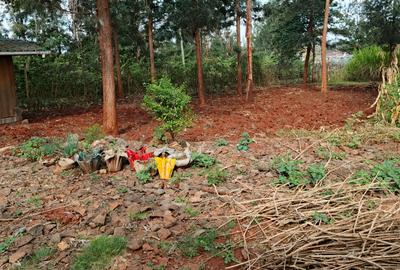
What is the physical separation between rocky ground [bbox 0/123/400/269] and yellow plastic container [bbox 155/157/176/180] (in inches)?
4.3

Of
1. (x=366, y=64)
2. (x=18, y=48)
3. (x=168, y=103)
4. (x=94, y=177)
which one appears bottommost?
(x=94, y=177)

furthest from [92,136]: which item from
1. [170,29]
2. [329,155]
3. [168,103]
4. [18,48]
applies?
[170,29]

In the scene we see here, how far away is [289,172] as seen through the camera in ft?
11.8

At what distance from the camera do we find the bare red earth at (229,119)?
267 inches

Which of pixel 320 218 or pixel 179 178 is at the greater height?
pixel 179 178

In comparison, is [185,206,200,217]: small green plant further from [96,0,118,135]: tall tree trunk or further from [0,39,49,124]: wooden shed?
[0,39,49,124]: wooden shed

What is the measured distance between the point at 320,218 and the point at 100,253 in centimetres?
170

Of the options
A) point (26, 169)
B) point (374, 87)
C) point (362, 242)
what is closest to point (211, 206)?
point (362, 242)

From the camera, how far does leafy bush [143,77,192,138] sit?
501cm

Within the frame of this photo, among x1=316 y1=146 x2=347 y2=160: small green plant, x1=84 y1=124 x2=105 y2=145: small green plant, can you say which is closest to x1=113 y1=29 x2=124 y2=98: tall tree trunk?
x1=84 y1=124 x2=105 y2=145: small green plant

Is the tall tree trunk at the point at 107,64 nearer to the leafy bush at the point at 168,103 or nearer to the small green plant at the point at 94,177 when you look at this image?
the leafy bush at the point at 168,103

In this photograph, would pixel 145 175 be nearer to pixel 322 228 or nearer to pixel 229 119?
pixel 322 228

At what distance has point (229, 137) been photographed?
6090mm

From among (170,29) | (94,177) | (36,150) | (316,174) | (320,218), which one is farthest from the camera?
(170,29)
